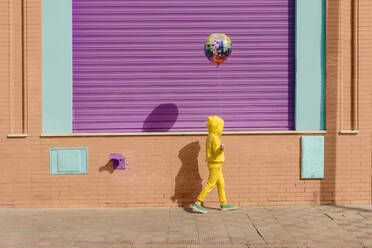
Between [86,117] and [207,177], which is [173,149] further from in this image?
[86,117]

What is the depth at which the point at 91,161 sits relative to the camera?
800 cm

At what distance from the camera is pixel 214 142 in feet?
24.7

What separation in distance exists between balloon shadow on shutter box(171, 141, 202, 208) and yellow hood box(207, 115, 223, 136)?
576 millimetres

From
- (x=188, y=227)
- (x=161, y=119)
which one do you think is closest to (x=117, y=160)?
(x=161, y=119)

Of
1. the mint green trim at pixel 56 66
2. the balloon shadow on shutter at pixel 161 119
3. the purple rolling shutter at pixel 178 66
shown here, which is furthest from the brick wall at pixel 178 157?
the purple rolling shutter at pixel 178 66

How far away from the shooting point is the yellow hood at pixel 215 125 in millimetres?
7586

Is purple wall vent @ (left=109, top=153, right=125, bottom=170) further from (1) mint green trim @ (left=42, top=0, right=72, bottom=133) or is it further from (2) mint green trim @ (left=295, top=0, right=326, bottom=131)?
(2) mint green trim @ (left=295, top=0, right=326, bottom=131)

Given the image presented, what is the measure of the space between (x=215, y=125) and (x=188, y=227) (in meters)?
1.94

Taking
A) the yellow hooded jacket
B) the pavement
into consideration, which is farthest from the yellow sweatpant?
the pavement


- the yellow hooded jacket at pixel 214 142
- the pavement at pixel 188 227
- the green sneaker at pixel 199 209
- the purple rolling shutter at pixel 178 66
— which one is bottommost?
the pavement at pixel 188 227

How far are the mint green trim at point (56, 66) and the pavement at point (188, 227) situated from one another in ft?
5.78

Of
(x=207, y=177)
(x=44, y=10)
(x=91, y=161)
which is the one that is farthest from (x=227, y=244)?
(x=44, y=10)

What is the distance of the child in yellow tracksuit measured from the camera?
297 inches

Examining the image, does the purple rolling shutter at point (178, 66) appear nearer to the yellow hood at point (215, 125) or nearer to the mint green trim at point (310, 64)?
the mint green trim at point (310, 64)
